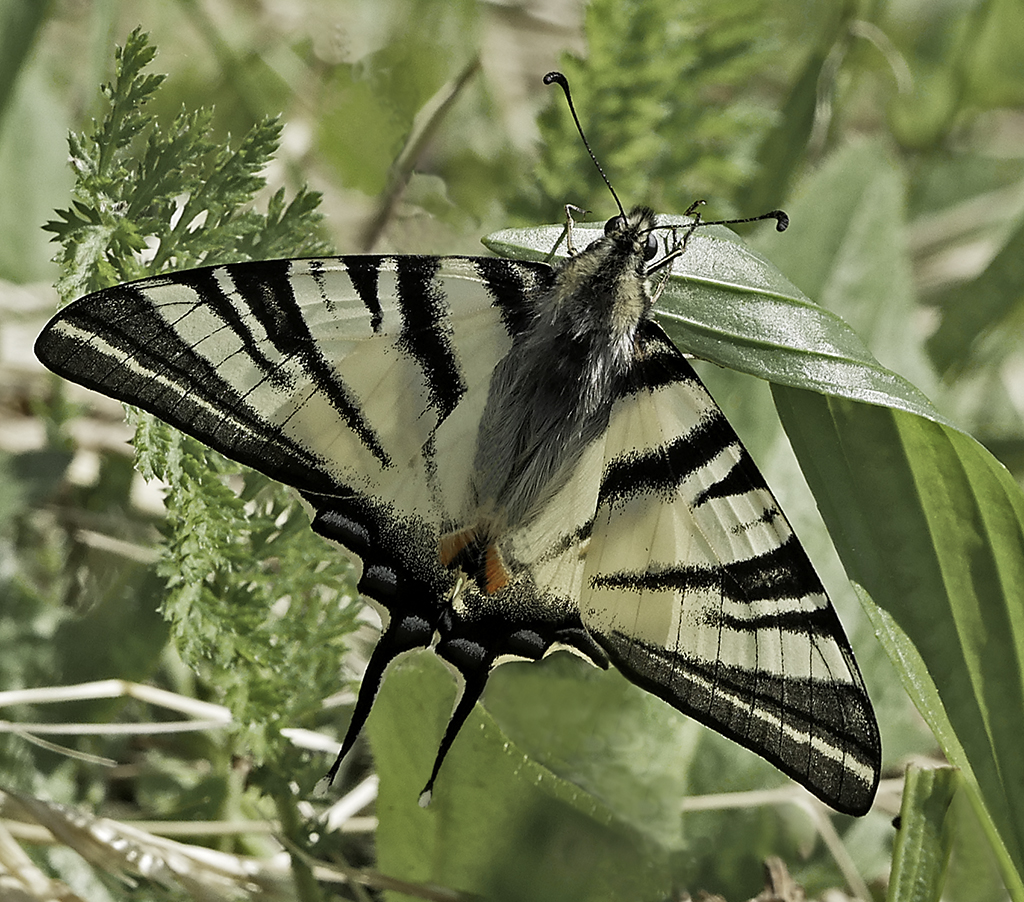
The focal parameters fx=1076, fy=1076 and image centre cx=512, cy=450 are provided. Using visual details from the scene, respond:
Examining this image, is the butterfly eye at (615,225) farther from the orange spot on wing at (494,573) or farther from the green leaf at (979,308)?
the green leaf at (979,308)

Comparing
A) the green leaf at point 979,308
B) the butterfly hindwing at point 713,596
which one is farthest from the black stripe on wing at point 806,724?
the green leaf at point 979,308

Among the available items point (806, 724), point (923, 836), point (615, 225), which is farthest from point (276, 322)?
point (923, 836)

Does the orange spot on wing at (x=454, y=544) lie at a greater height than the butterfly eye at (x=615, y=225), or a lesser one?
lesser

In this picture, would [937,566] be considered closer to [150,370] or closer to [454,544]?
[454,544]

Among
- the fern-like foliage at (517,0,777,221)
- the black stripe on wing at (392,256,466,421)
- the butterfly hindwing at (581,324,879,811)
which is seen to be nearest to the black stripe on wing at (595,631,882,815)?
the butterfly hindwing at (581,324,879,811)

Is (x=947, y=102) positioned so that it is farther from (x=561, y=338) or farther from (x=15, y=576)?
(x=15, y=576)

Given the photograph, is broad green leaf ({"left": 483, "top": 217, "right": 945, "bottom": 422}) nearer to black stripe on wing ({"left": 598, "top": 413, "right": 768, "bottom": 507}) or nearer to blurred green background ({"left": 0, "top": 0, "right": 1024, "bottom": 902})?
black stripe on wing ({"left": 598, "top": 413, "right": 768, "bottom": 507})

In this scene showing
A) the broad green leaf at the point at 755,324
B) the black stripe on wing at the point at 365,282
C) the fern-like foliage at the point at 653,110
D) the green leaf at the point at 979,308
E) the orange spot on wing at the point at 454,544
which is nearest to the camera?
the broad green leaf at the point at 755,324
